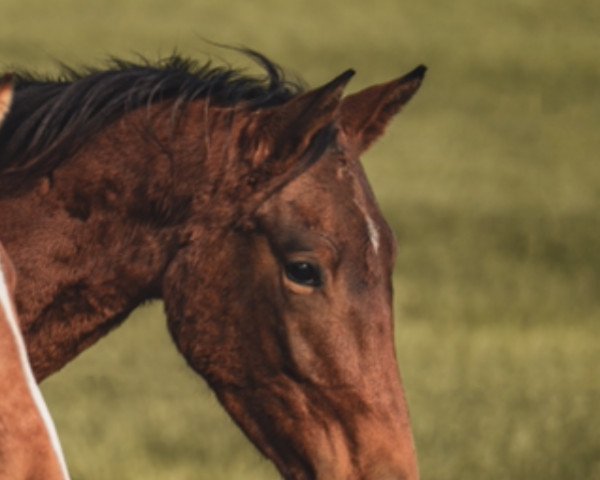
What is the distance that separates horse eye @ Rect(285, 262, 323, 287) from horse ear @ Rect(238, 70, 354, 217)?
0.77 feet

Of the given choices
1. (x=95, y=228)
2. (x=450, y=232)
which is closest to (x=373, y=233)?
(x=95, y=228)

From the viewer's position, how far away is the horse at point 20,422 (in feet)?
15.7

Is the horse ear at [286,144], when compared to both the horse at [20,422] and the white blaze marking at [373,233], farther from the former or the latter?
the horse at [20,422]

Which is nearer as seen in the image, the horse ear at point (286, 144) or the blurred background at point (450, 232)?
the horse ear at point (286, 144)

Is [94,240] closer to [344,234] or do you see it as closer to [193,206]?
[193,206]

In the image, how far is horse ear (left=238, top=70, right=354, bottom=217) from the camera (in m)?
6.48

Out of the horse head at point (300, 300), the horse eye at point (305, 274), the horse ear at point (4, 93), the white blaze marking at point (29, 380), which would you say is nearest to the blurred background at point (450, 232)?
the horse head at point (300, 300)

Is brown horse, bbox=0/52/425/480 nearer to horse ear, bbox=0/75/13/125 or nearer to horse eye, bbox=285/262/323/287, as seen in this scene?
horse eye, bbox=285/262/323/287

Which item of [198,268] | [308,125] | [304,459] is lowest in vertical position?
[304,459]

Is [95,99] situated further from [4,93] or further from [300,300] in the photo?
[4,93]

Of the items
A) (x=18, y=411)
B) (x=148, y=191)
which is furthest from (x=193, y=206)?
(x=18, y=411)

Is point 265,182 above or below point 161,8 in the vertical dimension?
above

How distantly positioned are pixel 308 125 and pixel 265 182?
22 cm

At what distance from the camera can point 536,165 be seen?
77.6ft
